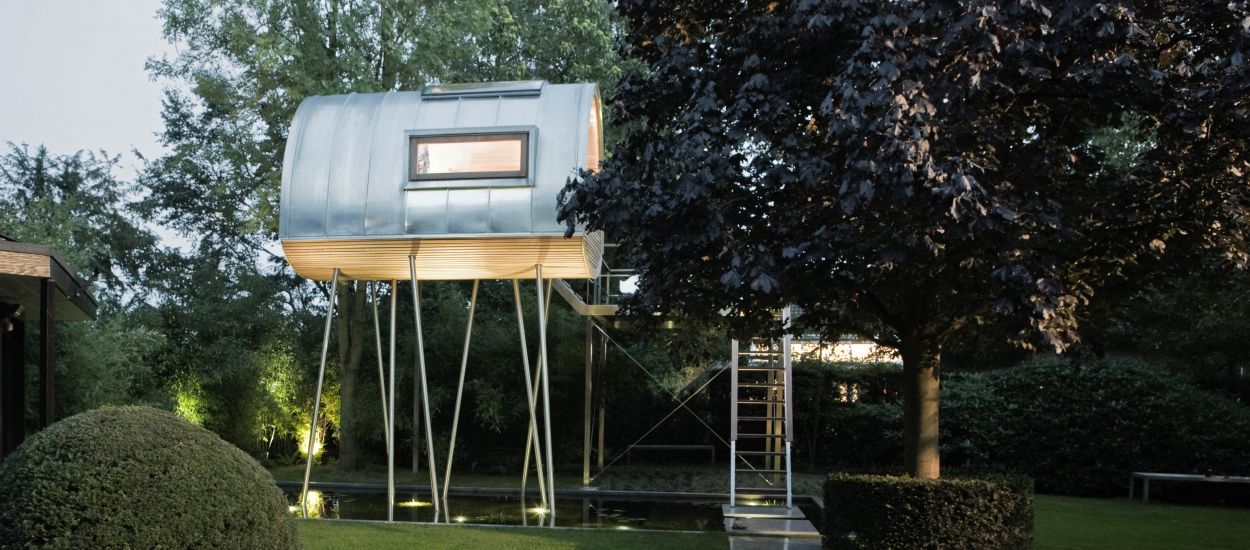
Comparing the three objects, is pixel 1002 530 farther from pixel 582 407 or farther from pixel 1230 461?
pixel 582 407

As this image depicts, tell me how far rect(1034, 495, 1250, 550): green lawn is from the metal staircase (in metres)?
2.73

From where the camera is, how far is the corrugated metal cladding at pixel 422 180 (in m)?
11.0

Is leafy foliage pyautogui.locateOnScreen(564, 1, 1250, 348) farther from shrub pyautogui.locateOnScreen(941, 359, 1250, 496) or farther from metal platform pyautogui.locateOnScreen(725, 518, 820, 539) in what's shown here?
shrub pyautogui.locateOnScreen(941, 359, 1250, 496)

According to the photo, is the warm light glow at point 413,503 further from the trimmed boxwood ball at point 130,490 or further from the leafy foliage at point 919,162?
the trimmed boxwood ball at point 130,490

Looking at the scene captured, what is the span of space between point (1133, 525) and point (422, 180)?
8289 mm

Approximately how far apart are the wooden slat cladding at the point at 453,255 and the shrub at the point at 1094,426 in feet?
21.2

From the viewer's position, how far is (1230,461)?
542 inches

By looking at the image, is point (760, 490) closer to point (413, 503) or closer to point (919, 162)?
point (413, 503)

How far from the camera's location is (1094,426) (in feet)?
47.6

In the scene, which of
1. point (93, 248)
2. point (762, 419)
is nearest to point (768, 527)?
point (762, 419)

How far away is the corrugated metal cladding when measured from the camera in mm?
11000

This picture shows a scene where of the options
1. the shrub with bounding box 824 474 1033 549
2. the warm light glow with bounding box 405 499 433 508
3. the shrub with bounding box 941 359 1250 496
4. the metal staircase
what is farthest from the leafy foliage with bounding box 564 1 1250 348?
the shrub with bounding box 941 359 1250 496

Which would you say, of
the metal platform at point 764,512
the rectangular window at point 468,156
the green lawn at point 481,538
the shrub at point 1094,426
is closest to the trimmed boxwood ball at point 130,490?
the green lawn at point 481,538

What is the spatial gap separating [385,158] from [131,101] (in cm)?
2356
